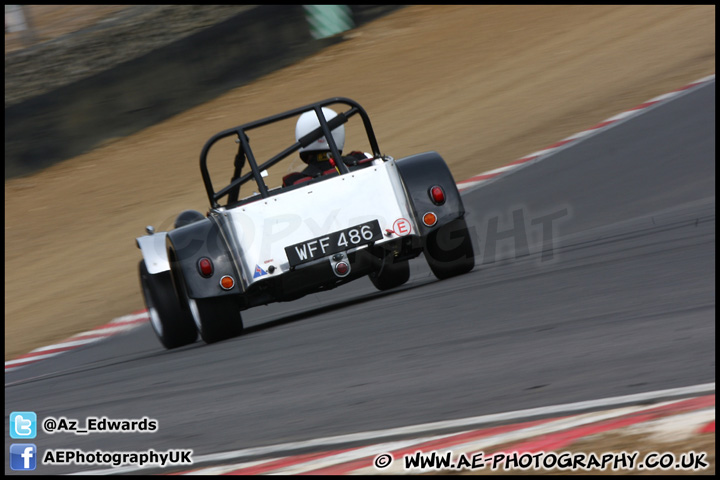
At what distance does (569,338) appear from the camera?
4.54 meters

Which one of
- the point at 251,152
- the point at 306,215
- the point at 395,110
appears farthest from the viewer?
the point at 395,110

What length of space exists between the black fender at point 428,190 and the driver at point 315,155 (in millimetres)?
453

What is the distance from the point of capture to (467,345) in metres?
4.88

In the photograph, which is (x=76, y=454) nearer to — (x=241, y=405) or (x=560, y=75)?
(x=241, y=405)

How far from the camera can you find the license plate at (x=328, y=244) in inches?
248

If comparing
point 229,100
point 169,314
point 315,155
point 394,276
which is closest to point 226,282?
point 169,314

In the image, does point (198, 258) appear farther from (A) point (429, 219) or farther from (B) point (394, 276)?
(B) point (394, 276)

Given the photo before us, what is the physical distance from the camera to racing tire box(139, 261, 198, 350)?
6860 millimetres

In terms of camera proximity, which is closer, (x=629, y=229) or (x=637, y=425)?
(x=637, y=425)

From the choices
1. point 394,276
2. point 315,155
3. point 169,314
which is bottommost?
point 394,276

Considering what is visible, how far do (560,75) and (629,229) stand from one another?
25.7ft

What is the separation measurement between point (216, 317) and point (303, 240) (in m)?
0.74

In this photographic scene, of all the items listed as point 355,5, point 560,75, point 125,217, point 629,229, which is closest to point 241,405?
point 629,229

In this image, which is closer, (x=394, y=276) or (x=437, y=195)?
(x=437, y=195)
